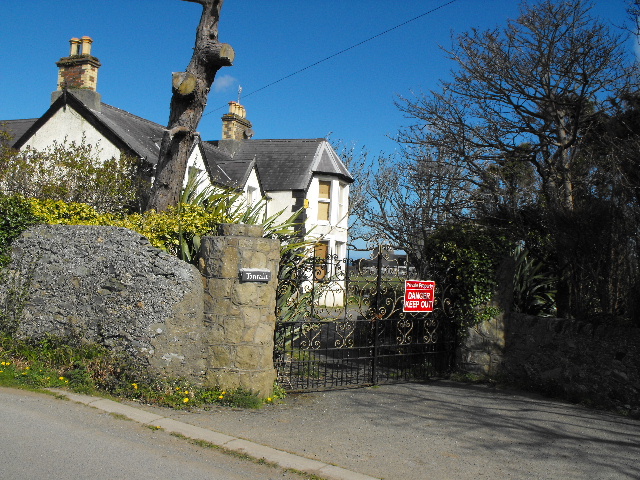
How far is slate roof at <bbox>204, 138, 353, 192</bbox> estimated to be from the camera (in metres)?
26.2

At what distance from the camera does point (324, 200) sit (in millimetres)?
26734

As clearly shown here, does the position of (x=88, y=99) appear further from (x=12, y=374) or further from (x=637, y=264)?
(x=637, y=264)

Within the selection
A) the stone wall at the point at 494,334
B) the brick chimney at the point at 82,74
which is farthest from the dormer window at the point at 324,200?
the stone wall at the point at 494,334

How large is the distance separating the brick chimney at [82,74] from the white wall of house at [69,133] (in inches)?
27.4

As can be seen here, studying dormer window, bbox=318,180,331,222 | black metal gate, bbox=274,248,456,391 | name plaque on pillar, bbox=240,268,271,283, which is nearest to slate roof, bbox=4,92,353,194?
dormer window, bbox=318,180,331,222

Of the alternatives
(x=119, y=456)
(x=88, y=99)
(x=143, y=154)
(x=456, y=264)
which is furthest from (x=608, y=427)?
(x=88, y=99)

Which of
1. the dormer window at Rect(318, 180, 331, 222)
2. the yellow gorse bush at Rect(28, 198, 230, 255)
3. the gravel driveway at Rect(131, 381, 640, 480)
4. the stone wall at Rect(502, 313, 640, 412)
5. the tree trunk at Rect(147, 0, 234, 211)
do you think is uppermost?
the dormer window at Rect(318, 180, 331, 222)

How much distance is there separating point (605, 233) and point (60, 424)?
7.45 m

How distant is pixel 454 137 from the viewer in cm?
1330

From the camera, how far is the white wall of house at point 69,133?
1758cm

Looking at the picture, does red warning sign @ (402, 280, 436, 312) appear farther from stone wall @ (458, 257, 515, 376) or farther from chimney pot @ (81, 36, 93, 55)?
chimney pot @ (81, 36, 93, 55)

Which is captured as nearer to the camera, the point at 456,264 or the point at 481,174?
the point at 456,264

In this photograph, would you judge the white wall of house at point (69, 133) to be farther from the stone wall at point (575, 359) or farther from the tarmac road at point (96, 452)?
the stone wall at point (575, 359)

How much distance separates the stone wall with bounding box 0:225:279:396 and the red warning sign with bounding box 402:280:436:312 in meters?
2.71
